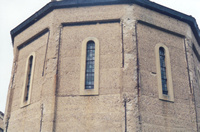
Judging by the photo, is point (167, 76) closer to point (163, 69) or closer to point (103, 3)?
point (163, 69)

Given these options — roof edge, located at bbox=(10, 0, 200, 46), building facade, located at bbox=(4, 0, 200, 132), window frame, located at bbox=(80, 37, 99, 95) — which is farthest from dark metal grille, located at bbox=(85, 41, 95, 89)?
roof edge, located at bbox=(10, 0, 200, 46)

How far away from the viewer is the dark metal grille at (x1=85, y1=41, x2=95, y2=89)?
1234cm

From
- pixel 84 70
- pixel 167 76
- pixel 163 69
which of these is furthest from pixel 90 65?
pixel 167 76

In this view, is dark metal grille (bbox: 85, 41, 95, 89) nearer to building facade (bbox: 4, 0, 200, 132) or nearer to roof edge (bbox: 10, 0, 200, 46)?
building facade (bbox: 4, 0, 200, 132)

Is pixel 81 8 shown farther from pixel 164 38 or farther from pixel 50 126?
pixel 50 126

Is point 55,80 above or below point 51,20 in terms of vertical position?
below

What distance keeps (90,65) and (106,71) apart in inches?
31.3

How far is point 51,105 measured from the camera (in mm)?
11938

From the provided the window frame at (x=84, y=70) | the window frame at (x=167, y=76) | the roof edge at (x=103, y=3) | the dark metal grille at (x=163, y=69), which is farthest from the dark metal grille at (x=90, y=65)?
the dark metal grille at (x=163, y=69)

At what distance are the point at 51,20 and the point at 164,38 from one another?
5371mm

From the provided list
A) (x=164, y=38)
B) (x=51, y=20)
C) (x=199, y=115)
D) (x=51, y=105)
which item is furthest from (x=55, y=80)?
(x=199, y=115)

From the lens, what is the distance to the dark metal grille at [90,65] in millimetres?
12336

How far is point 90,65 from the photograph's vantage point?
1265 centimetres

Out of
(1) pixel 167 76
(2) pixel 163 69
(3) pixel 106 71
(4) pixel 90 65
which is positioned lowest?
(3) pixel 106 71
